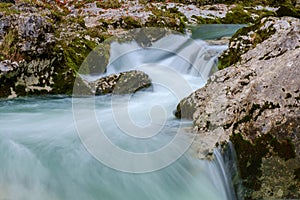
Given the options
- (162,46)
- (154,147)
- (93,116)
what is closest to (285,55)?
(154,147)

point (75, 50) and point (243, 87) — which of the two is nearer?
point (243, 87)

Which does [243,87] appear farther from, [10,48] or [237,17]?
[237,17]

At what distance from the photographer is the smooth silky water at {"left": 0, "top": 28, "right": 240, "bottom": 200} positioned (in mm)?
4566

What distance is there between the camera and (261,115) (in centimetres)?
482

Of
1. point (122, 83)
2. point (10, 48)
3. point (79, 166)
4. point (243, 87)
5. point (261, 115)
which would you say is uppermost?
point (10, 48)

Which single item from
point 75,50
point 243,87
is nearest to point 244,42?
point 243,87

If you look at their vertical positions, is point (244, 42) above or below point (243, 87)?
above

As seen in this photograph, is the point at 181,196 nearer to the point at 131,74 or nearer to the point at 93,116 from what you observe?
the point at 93,116

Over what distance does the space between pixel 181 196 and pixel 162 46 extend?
11543 mm

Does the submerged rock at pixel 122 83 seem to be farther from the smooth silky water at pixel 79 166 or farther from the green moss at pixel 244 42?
the green moss at pixel 244 42

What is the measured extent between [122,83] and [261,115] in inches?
231

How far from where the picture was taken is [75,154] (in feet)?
17.8

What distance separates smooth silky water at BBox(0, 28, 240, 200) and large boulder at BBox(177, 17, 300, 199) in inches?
14.8

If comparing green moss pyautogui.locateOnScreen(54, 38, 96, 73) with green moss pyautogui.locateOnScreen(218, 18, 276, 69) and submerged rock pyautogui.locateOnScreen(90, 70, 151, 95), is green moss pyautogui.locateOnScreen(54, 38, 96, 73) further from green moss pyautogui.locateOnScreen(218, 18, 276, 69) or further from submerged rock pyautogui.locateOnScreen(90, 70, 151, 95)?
green moss pyautogui.locateOnScreen(218, 18, 276, 69)
